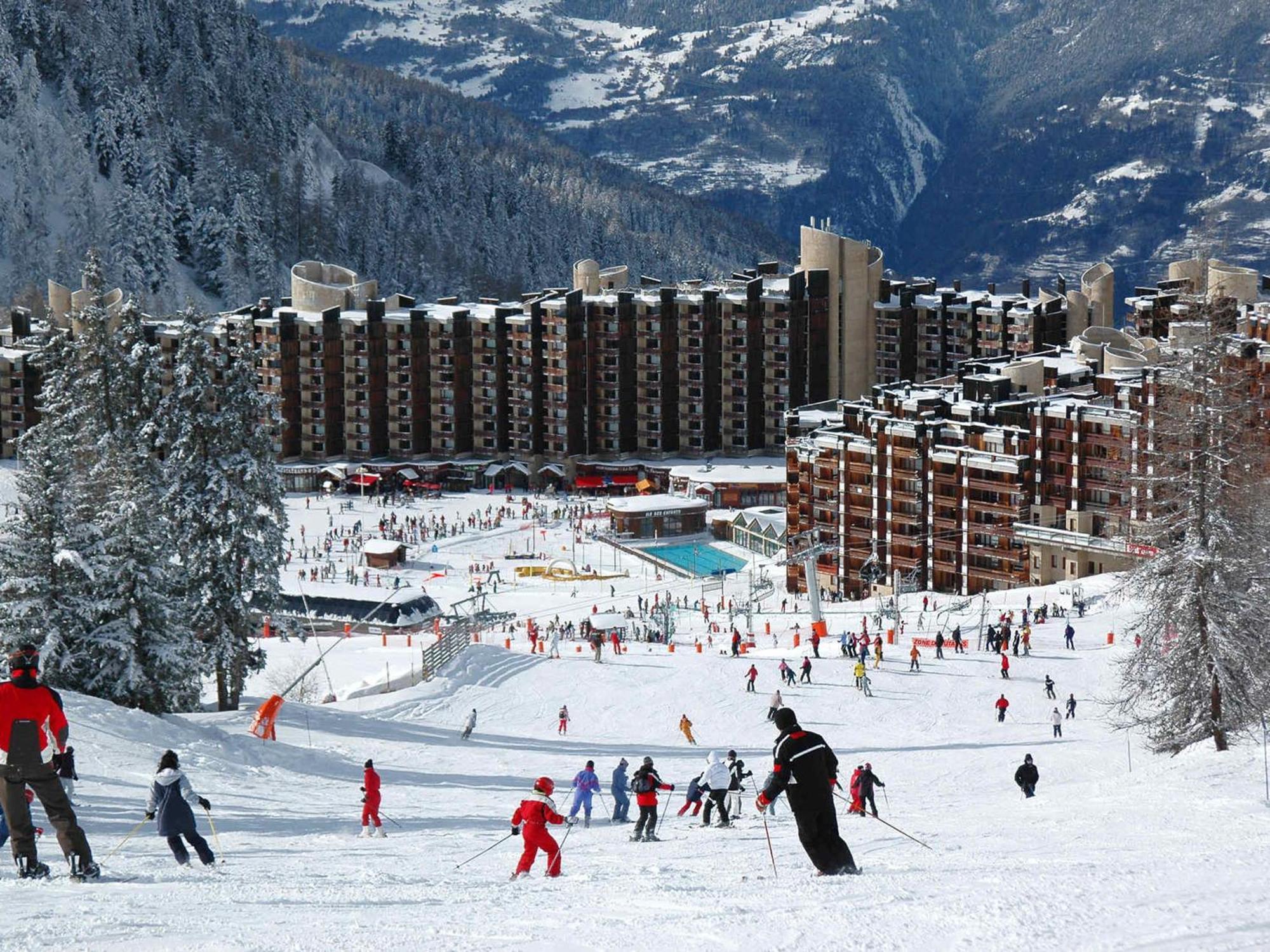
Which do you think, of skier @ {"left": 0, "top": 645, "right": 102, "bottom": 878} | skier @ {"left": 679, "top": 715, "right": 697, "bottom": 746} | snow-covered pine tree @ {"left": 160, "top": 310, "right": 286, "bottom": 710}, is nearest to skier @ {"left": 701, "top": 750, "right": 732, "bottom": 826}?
skier @ {"left": 0, "top": 645, "right": 102, "bottom": 878}

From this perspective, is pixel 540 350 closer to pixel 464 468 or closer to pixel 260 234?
pixel 464 468

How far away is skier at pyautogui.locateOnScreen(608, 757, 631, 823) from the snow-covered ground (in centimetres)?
112

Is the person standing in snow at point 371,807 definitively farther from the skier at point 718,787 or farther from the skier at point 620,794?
the skier at point 718,787

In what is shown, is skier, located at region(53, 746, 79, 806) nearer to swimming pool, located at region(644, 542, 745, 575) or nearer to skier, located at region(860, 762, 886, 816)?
skier, located at region(860, 762, 886, 816)

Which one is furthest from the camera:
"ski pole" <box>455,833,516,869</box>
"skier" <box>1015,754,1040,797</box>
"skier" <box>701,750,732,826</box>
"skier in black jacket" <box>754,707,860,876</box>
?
"skier" <box>1015,754,1040,797</box>

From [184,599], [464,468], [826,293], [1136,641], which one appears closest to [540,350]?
[464,468]

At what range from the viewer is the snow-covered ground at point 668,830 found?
786 inches

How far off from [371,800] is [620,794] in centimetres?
435

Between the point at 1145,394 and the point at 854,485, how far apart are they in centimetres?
1280

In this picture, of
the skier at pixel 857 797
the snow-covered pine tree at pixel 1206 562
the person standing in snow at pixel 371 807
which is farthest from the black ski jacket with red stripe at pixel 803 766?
the snow-covered pine tree at pixel 1206 562

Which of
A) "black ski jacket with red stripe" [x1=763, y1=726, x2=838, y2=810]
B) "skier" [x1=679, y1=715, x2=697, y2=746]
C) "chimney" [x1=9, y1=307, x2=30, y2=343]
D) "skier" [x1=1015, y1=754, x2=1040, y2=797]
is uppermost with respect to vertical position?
"chimney" [x1=9, y1=307, x2=30, y2=343]

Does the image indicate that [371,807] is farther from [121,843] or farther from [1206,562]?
[1206,562]

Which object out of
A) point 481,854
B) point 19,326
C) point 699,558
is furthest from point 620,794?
point 19,326

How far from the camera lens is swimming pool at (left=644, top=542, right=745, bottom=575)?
97.9 m
